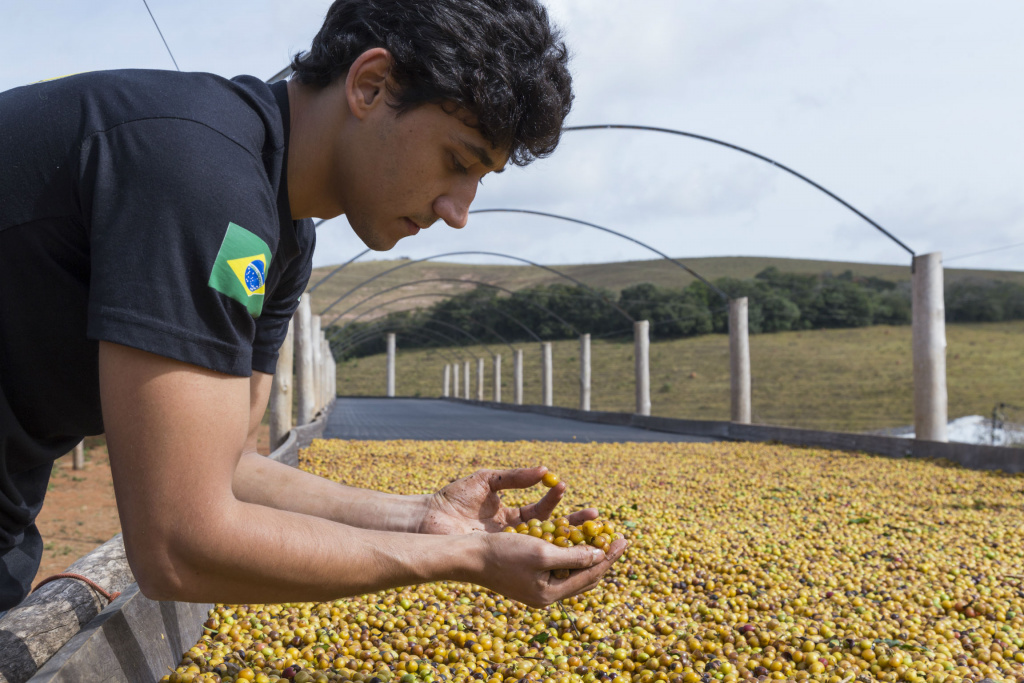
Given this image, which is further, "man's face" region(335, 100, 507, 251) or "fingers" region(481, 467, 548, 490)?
"fingers" region(481, 467, 548, 490)

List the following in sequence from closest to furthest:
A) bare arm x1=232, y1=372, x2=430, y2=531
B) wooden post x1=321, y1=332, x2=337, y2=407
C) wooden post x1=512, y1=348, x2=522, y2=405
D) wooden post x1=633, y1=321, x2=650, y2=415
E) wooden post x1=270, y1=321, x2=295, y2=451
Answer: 1. bare arm x1=232, y1=372, x2=430, y2=531
2. wooden post x1=270, y1=321, x2=295, y2=451
3. wooden post x1=633, y1=321, x2=650, y2=415
4. wooden post x1=321, y1=332, x2=337, y2=407
5. wooden post x1=512, y1=348, x2=522, y2=405

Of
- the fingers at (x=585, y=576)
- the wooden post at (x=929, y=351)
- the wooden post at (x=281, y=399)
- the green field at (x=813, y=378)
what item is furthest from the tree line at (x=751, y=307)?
the fingers at (x=585, y=576)

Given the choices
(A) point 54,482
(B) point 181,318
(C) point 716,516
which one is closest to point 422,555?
(B) point 181,318

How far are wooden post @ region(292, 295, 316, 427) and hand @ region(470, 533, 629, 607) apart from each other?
33.4 feet

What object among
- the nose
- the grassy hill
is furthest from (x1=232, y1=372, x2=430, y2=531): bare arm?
the grassy hill

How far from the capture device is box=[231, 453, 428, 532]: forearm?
1793mm

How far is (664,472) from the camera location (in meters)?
7.91

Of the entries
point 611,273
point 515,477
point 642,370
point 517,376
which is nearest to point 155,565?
point 515,477

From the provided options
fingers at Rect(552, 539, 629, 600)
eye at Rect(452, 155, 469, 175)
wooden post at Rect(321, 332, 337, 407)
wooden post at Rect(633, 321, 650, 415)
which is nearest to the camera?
eye at Rect(452, 155, 469, 175)

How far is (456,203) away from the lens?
55.8 inches

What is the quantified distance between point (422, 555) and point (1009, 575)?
13.0 feet

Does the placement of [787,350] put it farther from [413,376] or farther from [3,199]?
[3,199]

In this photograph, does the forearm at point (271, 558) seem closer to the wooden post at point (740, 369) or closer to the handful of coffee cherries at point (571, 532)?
the handful of coffee cherries at point (571, 532)

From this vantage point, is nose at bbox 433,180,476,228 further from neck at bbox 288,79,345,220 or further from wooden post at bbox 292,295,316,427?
wooden post at bbox 292,295,316,427
